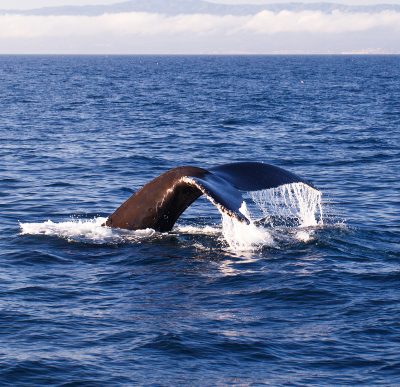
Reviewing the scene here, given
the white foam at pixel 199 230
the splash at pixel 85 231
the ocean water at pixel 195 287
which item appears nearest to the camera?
the ocean water at pixel 195 287

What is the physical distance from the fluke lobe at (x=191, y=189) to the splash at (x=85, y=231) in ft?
0.49

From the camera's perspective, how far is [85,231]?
50.2 feet

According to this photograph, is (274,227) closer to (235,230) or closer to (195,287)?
(235,230)

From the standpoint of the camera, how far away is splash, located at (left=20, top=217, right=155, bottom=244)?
46.8 feet

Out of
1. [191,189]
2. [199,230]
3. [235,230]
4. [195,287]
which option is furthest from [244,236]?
[195,287]

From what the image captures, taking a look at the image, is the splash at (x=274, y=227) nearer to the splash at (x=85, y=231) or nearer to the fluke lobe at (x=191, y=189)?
the fluke lobe at (x=191, y=189)

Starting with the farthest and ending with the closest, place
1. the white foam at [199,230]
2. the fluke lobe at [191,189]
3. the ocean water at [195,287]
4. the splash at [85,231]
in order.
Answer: the white foam at [199,230], the splash at [85,231], the fluke lobe at [191,189], the ocean water at [195,287]

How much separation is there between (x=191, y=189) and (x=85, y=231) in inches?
121

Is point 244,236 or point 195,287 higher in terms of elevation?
point 244,236

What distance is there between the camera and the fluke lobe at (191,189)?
470 inches

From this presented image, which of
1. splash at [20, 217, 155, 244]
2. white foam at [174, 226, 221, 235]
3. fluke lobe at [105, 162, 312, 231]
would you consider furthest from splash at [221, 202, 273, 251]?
splash at [20, 217, 155, 244]

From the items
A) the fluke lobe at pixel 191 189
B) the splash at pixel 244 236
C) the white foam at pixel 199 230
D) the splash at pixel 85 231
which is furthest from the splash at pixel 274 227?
the splash at pixel 85 231

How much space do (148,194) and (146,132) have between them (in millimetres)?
24430

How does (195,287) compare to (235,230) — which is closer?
(195,287)
